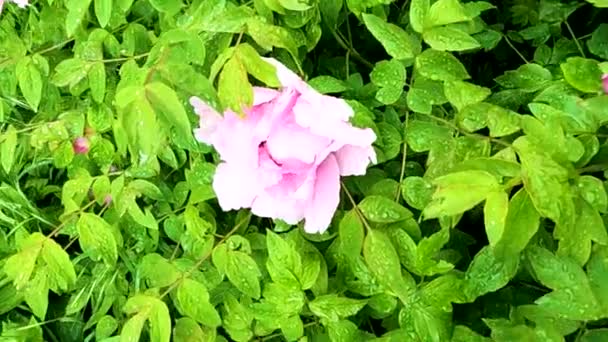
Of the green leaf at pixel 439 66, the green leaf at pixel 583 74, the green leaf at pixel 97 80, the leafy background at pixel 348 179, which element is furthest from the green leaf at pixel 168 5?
the green leaf at pixel 583 74

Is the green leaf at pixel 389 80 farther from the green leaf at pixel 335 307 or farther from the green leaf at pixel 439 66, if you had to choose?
the green leaf at pixel 335 307

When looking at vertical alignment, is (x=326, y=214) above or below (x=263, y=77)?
below

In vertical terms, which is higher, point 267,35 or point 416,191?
point 267,35

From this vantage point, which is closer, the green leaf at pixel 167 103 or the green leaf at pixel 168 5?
the green leaf at pixel 167 103

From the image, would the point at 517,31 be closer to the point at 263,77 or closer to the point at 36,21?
the point at 263,77

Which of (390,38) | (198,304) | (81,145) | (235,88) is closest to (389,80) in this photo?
(390,38)

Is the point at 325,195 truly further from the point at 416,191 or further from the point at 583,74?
the point at 583,74

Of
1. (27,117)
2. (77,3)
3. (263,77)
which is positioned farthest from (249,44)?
(27,117)
